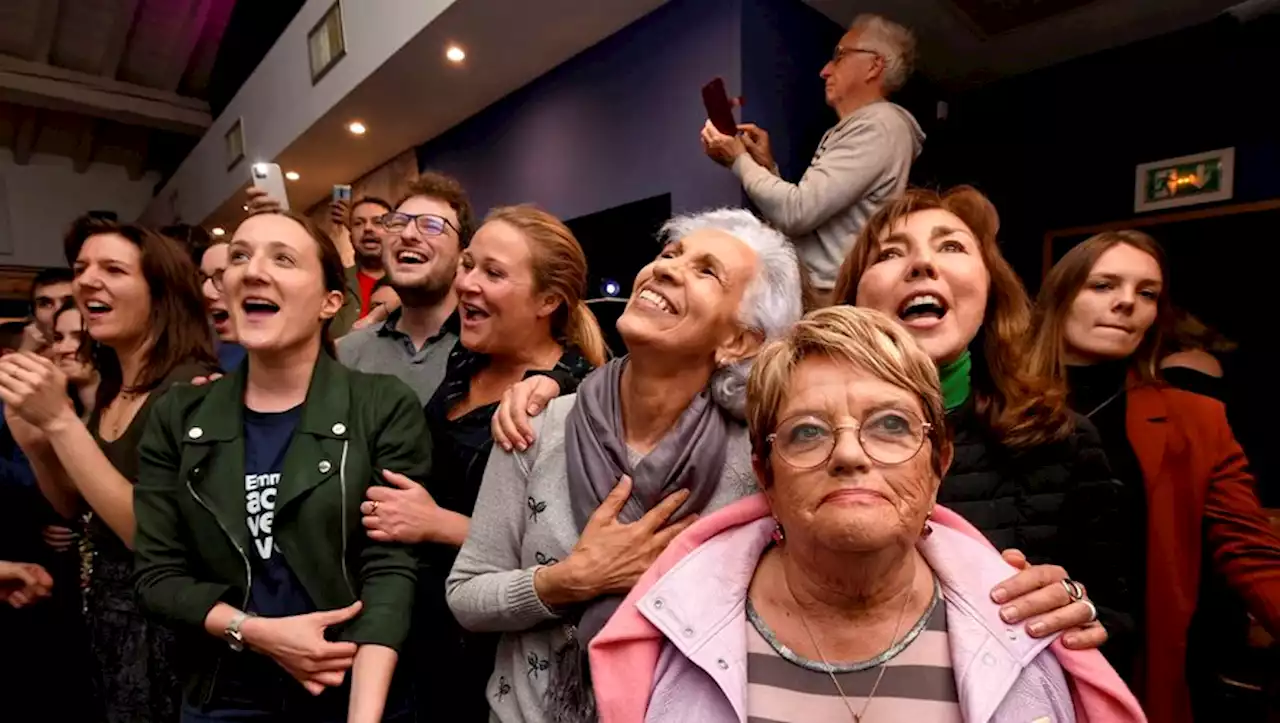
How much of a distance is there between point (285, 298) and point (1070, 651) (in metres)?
1.50

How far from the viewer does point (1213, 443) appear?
4.83 feet

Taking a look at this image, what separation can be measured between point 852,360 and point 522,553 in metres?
0.71

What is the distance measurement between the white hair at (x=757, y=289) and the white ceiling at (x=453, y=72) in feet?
6.24

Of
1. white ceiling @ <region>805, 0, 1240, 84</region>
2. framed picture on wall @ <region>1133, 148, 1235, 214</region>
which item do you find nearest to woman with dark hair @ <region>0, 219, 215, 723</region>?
white ceiling @ <region>805, 0, 1240, 84</region>

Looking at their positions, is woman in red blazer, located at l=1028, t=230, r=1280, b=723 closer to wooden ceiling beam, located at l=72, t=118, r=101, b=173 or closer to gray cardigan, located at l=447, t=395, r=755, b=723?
gray cardigan, located at l=447, t=395, r=755, b=723

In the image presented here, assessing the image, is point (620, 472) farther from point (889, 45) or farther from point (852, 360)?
point (889, 45)

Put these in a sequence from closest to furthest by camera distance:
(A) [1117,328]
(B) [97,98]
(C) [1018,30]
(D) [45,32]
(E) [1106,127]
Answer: (A) [1117,328] < (C) [1018,30] < (E) [1106,127] < (D) [45,32] < (B) [97,98]

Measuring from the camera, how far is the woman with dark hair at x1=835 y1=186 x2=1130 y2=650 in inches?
45.4

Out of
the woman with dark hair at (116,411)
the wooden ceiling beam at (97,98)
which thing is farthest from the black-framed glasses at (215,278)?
the wooden ceiling beam at (97,98)

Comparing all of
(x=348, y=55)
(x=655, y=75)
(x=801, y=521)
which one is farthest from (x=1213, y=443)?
(x=348, y=55)

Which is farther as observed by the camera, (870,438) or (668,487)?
(668,487)

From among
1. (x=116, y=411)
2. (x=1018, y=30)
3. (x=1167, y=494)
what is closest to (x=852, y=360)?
(x=1167, y=494)

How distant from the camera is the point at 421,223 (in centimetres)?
207

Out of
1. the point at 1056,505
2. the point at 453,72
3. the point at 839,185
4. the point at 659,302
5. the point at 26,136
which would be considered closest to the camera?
the point at 1056,505
